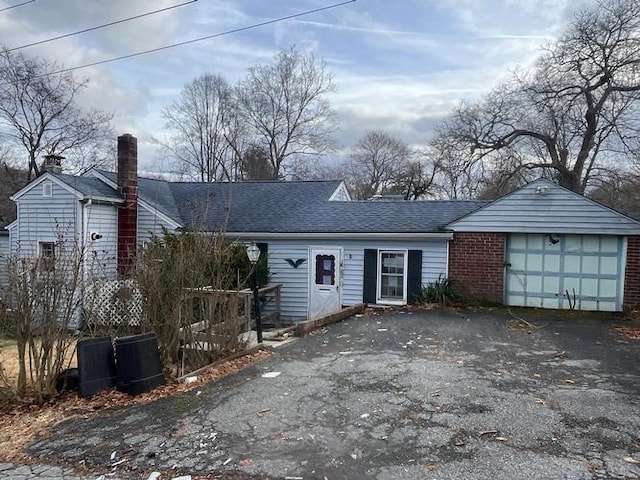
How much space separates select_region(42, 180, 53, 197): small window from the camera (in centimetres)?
1458

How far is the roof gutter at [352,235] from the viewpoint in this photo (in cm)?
1313

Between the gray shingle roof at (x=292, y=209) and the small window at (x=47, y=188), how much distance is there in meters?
1.95

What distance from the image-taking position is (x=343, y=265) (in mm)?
14078

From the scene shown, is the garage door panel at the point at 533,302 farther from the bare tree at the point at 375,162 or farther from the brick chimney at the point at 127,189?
the bare tree at the point at 375,162

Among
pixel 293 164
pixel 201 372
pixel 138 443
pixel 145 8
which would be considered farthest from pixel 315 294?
pixel 293 164

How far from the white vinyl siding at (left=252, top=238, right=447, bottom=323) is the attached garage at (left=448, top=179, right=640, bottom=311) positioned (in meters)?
0.56

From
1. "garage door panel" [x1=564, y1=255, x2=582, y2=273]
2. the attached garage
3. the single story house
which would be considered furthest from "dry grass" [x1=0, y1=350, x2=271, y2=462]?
"garage door panel" [x1=564, y1=255, x2=582, y2=273]

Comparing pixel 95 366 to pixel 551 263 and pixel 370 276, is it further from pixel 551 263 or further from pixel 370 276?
pixel 551 263

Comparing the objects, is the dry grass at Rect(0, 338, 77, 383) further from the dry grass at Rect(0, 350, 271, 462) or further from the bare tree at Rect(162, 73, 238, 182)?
the bare tree at Rect(162, 73, 238, 182)

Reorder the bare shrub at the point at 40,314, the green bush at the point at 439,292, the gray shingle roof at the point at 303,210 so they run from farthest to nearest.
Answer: the gray shingle roof at the point at 303,210
the green bush at the point at 439,292
the bare shrub at the point at 40,314

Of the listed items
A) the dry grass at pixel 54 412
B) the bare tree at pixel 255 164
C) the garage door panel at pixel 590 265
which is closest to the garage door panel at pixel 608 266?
the garage door panel at pixel 590 265

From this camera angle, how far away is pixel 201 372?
683 centimetres

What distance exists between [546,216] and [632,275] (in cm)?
251

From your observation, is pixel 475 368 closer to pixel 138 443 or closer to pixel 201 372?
pixel 201 372
